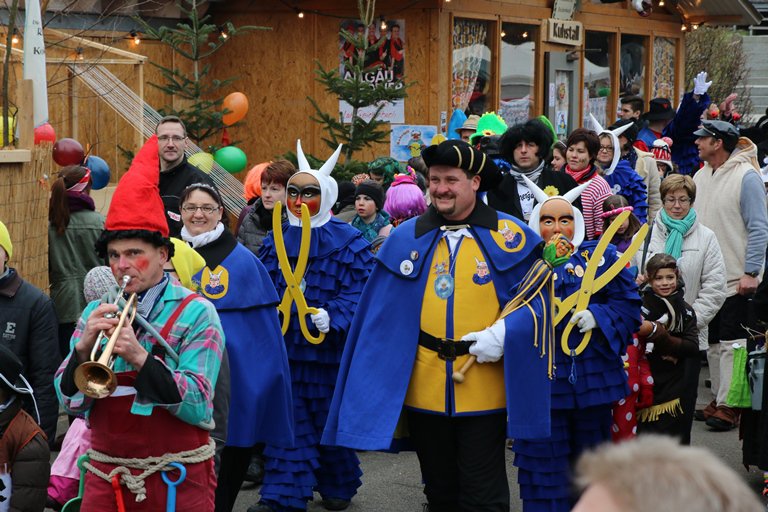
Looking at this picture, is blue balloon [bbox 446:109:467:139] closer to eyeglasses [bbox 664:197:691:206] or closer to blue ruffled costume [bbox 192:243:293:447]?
eyeglasses [bbox 664:197:691:206]

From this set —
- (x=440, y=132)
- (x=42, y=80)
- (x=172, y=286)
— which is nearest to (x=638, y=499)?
(x=172, y=286)

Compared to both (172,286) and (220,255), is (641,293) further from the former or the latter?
(172,286)

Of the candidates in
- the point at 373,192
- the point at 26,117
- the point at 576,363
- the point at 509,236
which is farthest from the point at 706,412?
the point at 26,117

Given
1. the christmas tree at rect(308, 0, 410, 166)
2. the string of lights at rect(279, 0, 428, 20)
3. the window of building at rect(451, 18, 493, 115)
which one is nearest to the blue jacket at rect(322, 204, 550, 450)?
the christmas tree at rect(308, 0, 410, 166)

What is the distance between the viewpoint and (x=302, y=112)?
693 inches

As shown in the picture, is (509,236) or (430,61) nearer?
(509,236)

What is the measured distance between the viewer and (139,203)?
4.29 m

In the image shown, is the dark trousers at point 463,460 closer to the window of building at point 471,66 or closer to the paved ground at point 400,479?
the paved ground at point 400,479

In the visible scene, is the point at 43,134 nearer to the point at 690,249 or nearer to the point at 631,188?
the point at 631,188

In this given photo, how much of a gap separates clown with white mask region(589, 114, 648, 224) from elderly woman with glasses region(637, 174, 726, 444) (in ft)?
4.34

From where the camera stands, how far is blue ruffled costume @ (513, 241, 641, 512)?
254 inches

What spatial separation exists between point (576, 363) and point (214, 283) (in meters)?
2.02

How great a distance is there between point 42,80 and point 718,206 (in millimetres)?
5599

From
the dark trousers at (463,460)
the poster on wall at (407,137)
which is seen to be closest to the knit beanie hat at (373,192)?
the dark trousers at (463,460)
